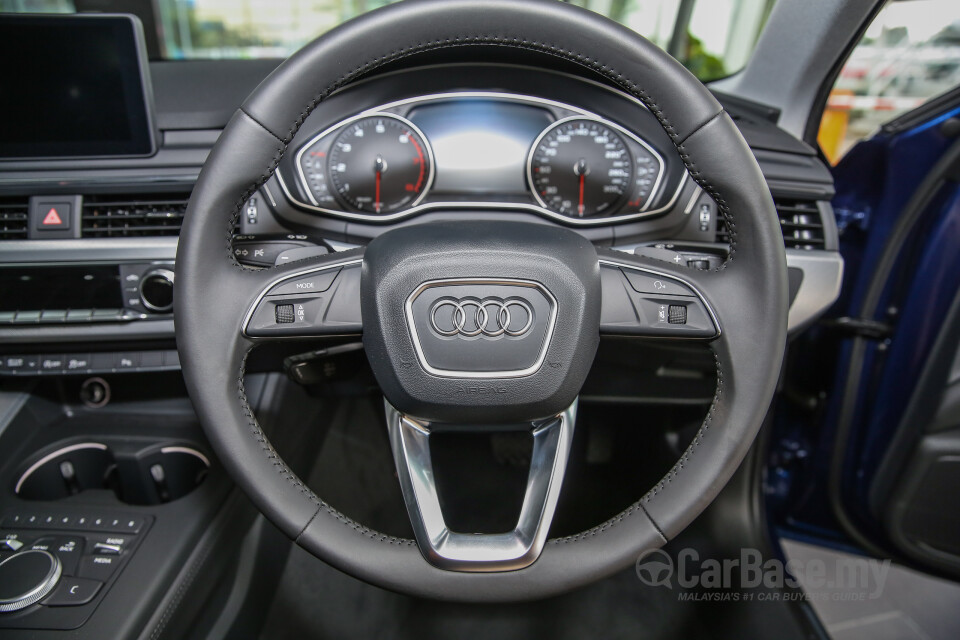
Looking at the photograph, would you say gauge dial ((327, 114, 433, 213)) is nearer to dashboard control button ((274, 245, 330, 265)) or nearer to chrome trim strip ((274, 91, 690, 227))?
chrome trim strip ((274, 91, 690, 227))

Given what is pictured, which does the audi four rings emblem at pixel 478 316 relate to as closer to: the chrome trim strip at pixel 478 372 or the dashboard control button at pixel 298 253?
the chrome trim strip at pixel 478 372

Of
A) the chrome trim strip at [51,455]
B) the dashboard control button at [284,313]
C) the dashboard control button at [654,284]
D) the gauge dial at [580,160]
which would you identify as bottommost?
the chrome trim strip at [51,455]

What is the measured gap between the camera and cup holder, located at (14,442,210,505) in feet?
3.39

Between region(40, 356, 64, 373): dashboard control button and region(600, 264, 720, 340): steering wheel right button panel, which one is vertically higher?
region(600, 264, 720, 340): steering wheel right button panel

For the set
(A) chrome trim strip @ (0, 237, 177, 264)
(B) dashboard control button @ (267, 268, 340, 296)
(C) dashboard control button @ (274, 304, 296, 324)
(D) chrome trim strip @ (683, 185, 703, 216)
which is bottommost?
(A) chrome trim strip @ (0, 237, 177, 264)

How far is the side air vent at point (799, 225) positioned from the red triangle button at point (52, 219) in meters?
1.08

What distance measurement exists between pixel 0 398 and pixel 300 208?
2.02 ft

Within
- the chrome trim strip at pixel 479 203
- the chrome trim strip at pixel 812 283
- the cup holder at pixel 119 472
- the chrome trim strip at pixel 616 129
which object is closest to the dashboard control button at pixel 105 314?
the cup holder at pixel 119 472

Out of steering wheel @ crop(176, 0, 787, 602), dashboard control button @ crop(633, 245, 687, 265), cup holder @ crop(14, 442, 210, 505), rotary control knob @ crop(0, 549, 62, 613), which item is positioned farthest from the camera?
cup holder @ crop(14, 442, 210, 505)

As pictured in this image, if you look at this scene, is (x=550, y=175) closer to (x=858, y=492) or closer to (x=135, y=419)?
(x=135, y=419)

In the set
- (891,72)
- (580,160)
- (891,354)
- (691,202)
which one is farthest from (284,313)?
(891,72)

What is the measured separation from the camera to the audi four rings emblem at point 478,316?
74 centimetres

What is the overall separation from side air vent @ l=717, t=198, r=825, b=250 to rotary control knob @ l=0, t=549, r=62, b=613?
1.13 m

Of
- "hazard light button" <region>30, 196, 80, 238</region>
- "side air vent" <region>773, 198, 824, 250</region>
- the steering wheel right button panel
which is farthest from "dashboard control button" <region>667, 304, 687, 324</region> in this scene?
"hazard light button" <region>30, 196, 80, 238</region>
